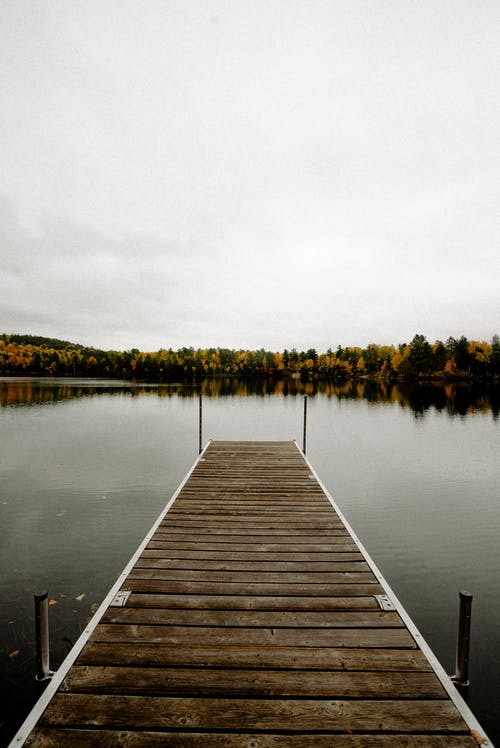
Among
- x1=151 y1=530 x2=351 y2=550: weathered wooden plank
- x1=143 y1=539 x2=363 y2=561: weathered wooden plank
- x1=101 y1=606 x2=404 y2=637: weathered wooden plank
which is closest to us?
x1=101 y1=606 x2=404 y2=637: weathered wooden plank

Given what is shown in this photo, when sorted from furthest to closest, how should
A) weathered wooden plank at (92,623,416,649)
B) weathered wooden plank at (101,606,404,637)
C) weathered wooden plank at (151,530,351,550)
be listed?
weathered wooden plank at (151,530,351,550)
weathered wooden plank at (101,606,404,637)
weathered wooden plank at (92,623,416,649)

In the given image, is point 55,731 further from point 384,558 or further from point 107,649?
point 384,558

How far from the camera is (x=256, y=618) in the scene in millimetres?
4074

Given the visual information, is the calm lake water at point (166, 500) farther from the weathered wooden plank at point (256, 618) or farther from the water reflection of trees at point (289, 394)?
the water reflection of trees at point (289, 394)

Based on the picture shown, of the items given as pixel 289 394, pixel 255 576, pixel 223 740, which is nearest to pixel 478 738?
pixel 223 740

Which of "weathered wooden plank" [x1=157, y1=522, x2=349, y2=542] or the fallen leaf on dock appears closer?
the fallen leaf on dock

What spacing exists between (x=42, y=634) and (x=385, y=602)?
370cm

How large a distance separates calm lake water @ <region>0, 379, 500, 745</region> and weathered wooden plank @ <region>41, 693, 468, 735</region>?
210 cm

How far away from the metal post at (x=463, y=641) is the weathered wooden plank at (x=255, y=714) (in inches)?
26.1

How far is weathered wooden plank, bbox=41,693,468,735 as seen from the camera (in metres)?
2.84

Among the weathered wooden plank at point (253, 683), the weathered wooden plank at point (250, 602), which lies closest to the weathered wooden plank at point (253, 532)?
the weathered wooden plank at point (250, 602)

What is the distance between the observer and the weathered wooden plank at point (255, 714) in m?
2.84

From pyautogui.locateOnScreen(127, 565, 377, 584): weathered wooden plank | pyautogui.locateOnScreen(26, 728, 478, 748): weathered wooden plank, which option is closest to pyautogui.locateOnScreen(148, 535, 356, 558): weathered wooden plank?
pyautogui.locateOnScreen(127, 565, 377, 584): weathered wooden plank

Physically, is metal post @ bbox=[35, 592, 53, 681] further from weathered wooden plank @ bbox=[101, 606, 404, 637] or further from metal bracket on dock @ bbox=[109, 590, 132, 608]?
metal bracket on dock @ bbox=[109, 590, 132, 608]
